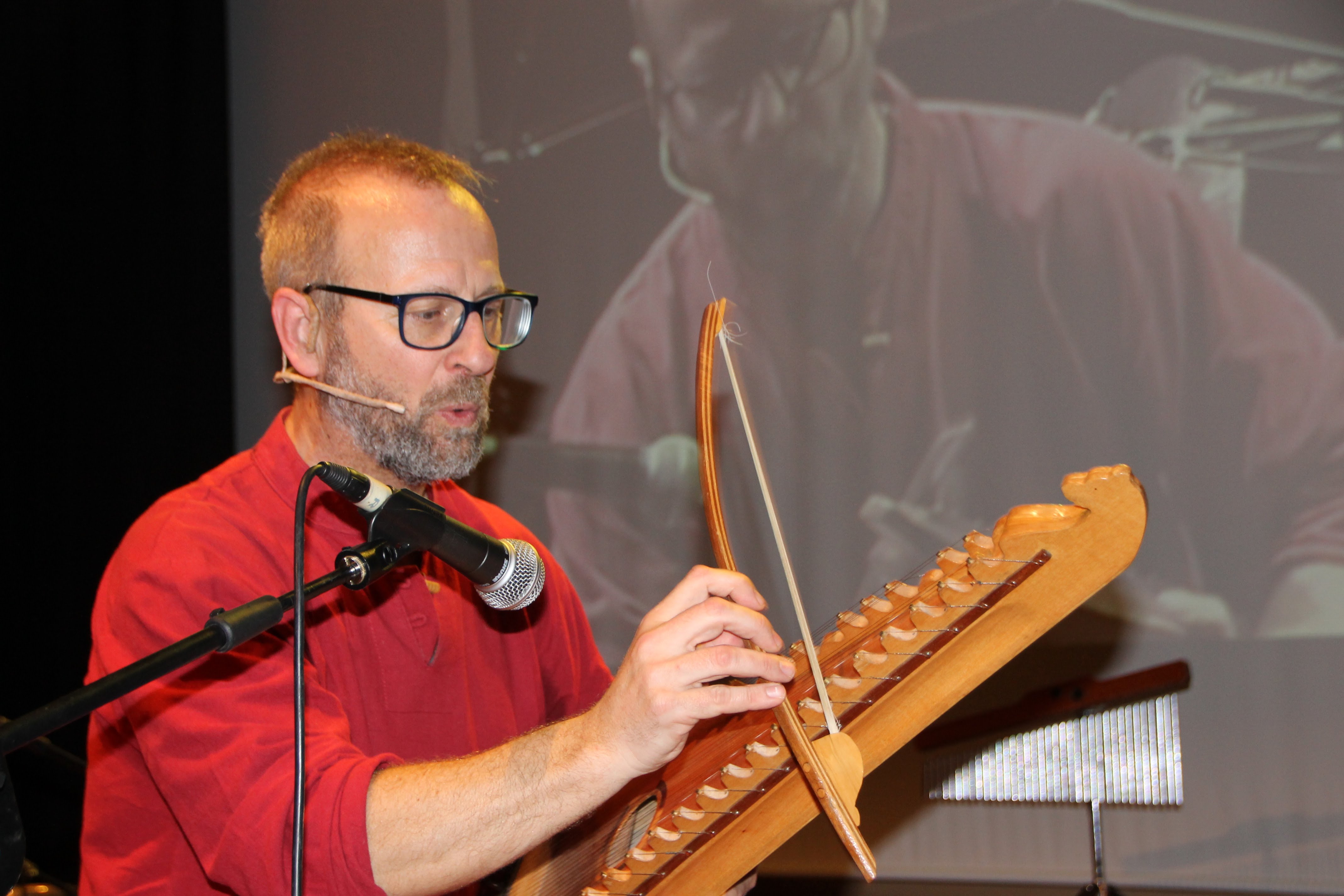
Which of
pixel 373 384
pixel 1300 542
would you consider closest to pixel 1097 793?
pixel 1300 542

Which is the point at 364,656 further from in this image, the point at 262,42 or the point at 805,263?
Answer: the point at 262,42

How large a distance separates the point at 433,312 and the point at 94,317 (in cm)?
288

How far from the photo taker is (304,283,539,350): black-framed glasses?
151cm

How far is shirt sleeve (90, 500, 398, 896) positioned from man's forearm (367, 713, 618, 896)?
26mm

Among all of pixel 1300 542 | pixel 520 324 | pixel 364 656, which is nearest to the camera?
pixel 364 656

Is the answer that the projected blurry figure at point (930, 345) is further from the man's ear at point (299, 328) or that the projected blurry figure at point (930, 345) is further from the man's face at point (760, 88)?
the man's ear at point (299, 328)

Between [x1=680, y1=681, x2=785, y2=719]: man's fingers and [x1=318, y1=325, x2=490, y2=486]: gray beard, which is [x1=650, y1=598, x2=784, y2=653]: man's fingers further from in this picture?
[x1=318, y1=325, x2=490, y2=486]: gray beard

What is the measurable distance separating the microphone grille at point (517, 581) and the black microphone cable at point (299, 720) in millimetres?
214

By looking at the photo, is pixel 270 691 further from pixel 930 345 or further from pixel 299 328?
pixel 930 345

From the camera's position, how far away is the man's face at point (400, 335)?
153cm

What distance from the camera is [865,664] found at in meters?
1.11

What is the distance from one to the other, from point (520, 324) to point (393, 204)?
0.86 ft

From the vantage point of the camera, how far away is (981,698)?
4.04 meters

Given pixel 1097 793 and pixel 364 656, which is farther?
pixel 1097 793
